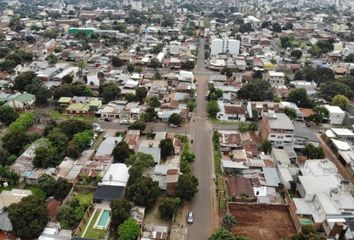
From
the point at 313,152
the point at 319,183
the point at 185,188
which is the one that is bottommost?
the point at 313,152

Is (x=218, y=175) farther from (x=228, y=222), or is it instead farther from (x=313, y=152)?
(x=313, y=152)

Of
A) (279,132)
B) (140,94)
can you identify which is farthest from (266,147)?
(140,94)

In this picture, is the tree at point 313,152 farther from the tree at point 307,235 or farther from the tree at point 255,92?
the tree at point 255,92

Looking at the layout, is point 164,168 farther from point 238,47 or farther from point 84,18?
point 84,18

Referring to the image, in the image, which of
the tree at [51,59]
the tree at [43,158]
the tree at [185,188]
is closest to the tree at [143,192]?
the tree at [185,188]

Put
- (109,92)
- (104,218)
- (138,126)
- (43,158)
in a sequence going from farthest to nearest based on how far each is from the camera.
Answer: (109,92), (138,126), (43,158), (104,218)

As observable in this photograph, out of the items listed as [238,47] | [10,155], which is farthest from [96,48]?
[10,155]

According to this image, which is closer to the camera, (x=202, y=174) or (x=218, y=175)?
(x=218, y=175)
